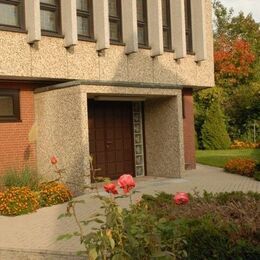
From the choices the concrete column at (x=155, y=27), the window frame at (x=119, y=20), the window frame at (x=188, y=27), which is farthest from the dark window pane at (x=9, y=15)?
the window frame at (x=188, y=27)

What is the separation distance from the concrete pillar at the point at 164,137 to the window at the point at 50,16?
454 cm

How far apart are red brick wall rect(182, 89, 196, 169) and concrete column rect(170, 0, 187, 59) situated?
9.11 ft

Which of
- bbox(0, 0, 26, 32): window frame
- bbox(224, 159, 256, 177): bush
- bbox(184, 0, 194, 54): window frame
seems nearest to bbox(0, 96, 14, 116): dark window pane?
bbox(0, 0, 26, 32): window frame

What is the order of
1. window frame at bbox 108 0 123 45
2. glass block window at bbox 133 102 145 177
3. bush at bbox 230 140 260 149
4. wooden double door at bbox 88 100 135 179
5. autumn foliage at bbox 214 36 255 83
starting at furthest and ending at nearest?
autumn foliage at bbox 214 36 255 83, bush at bbox 230 140 260 149, glass block window at bbox 133 102 145 177, wooden double door at bbox 88 100 135 179, window frame at bbox 108 0 123 45

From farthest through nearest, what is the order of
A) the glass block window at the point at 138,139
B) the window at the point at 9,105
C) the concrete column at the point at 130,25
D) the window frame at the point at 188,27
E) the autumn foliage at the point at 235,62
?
1. the autumn foliage at the point at 235,62
2. the window frame at the point at 188,27
3. the glass block window at the point at 138,139
4. the concrete column at the point at 130,25
5. the window at the point at 9,105

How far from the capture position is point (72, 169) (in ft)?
44.5

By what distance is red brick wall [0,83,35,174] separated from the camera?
46.0 feet

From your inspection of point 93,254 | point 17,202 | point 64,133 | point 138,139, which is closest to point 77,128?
point 64,133

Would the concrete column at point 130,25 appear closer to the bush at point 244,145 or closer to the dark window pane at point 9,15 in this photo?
the dark window pane at point 9,15

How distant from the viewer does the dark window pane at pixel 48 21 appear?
558 inches

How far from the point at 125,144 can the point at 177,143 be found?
198 cm

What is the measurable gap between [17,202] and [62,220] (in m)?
1.64

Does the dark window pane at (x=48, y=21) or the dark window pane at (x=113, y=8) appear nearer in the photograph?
the dark window pane at (x=48, y=21)

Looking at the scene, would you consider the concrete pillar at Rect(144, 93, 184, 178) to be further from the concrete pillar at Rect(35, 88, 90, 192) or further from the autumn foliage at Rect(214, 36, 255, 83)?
the autumn foliage at Rect(214, 36, 255, 83)
